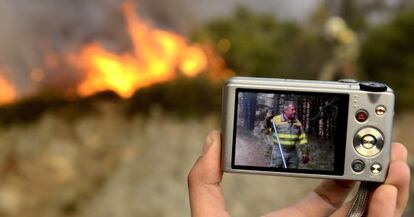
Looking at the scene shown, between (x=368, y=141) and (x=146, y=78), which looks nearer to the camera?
(x=368, y=141)

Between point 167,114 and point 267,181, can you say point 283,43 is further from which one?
point 267,181

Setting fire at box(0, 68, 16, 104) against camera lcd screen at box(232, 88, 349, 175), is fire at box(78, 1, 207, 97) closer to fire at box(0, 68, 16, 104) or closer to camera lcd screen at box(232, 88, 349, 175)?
fire at box(0, 68, 16, 104)

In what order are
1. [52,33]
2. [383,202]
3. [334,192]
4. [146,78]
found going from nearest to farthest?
[383,202], [334,192], [52,33], [146,78]

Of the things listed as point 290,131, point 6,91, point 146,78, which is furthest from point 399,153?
point 6,91

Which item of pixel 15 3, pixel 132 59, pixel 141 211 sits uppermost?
pixel 15 3

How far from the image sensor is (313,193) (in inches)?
41.2

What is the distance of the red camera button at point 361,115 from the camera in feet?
3.12

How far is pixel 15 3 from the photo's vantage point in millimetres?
4359

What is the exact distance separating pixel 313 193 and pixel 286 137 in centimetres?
13

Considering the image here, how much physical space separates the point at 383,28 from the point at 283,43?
76 cm

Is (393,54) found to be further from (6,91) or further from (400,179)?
(400,179)

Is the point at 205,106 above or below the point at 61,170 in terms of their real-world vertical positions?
above

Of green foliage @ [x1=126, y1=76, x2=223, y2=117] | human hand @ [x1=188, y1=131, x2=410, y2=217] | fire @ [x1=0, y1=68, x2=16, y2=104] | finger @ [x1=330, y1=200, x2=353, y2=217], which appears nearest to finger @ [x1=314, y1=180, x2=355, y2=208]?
human hand @ [x1=188, y1=131, x2=410, y2=217]

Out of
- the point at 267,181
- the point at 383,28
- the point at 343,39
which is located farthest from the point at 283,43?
the point at 267,181
